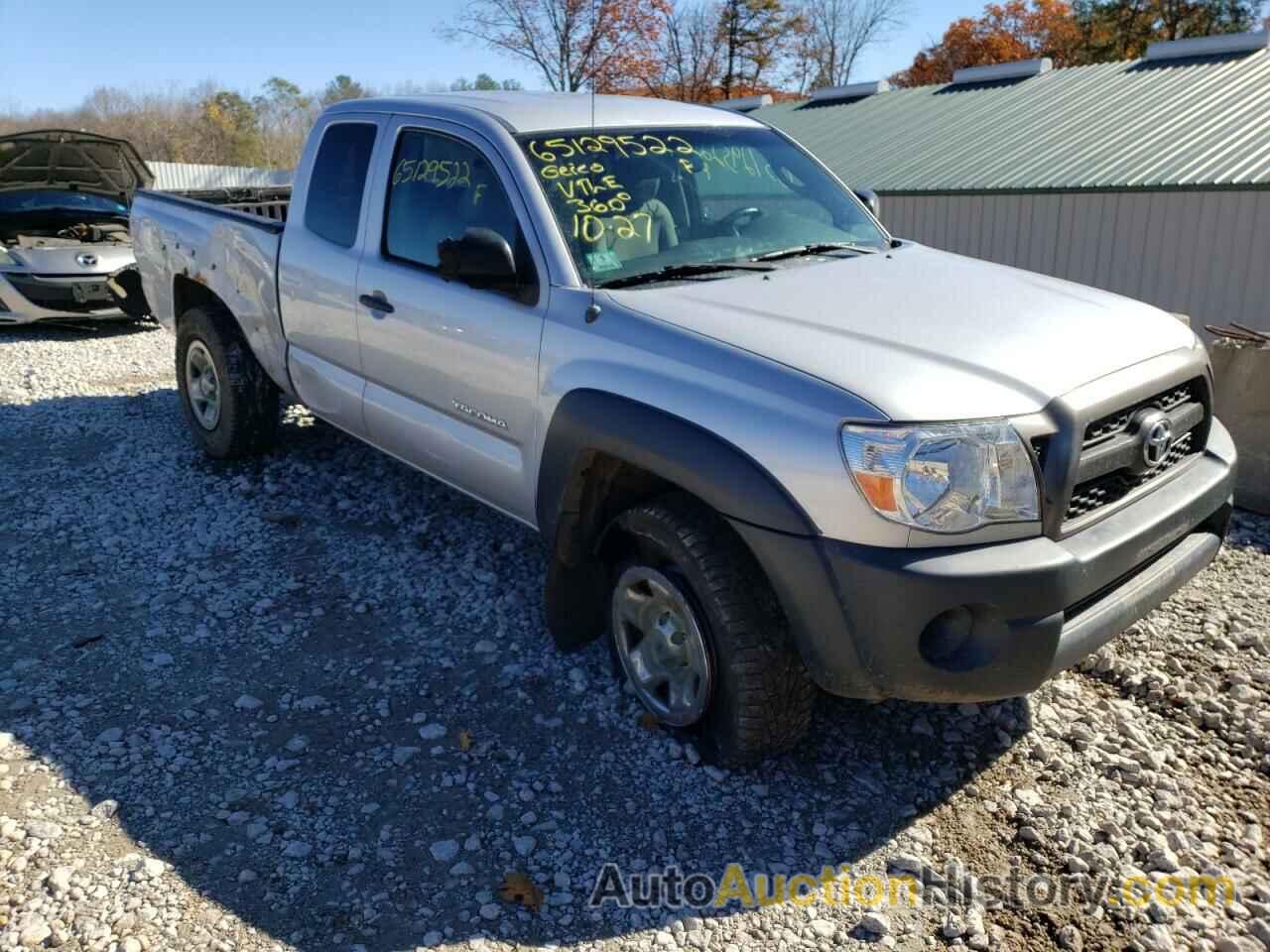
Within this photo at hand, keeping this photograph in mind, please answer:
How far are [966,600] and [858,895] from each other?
91 centimetres

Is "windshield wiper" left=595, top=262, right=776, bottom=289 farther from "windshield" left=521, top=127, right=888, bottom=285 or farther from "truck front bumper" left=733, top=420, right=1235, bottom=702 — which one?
"truck front bumper" left=733, top=420, right=1235, bottom=702

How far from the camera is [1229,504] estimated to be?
3607 mm

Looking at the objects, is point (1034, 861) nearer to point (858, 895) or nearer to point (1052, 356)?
point (858, 895)

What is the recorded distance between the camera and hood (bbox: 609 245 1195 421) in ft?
9.16

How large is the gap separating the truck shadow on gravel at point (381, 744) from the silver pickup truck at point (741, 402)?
29cm

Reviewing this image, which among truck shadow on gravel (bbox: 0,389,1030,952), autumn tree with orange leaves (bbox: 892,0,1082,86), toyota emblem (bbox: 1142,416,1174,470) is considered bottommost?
truck shadow on gravel (bbox: 0,389,1030,952)

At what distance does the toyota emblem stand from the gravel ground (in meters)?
1.01

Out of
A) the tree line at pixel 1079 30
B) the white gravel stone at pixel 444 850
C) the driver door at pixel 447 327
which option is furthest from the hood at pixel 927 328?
the tree line at pixel 1079 30

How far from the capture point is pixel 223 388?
5801 mm

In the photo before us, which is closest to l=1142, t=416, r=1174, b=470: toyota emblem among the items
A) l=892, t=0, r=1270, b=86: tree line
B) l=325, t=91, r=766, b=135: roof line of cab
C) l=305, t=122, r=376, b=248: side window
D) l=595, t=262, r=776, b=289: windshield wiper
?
l=595, t=262, r=776, b=289: windshield wiper

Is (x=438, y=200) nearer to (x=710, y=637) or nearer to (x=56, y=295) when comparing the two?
(x=710, y=637)

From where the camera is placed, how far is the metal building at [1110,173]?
40.9ft

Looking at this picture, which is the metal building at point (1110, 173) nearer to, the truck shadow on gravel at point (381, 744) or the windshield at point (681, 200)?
the windshield at point (681, 200)

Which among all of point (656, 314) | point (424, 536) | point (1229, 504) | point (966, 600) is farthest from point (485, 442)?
point (1229, 504)
